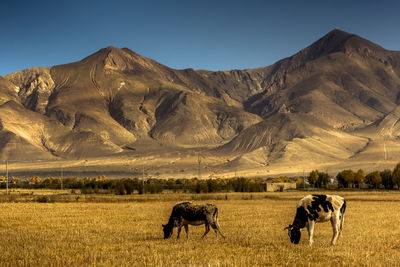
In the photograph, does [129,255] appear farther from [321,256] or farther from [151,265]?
[321,256]

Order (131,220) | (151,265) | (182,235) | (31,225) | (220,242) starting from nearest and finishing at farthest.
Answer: (151,265)
(220,242)
(182,235)
(31,225)
(131,220)

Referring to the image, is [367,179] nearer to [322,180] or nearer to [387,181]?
[387,181]

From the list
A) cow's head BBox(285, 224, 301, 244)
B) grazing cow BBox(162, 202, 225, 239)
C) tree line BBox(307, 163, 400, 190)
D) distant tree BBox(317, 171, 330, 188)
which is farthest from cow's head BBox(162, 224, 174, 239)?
distant tree BBox(317, 171, 330, 188)

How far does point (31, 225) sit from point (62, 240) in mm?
8409

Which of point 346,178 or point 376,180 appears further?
point 346,178

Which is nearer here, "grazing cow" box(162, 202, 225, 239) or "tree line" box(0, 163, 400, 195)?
"grazing cow" box(162, 202, 225, 239)

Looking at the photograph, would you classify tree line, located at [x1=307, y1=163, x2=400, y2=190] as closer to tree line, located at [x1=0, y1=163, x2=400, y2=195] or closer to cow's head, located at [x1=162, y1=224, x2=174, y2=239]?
tree line, located at [x1=0, y1=163, x2=400, y2=195]

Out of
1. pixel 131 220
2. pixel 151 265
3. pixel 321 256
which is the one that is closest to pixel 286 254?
pixel 321 256

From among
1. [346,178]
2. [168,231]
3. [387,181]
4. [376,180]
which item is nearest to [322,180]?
[346,178]

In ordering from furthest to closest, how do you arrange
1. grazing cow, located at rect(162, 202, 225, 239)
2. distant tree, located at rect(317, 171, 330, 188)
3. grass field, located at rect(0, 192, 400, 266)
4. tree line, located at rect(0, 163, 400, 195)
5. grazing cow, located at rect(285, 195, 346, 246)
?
distant tree, located at rect(317, 171, 330, 188) → tree line, located at rect(0, 163, 400, 195) → grazing cow, located at rect(162, 202, 225, 239) → grazing cow, located at rect(285, 195, 346, 246) → grass field, located at rect(0, 192, 400, 266)

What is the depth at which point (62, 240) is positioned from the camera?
828 inches

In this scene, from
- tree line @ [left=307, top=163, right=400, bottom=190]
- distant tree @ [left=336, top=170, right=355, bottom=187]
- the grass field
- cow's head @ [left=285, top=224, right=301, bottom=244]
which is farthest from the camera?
distant tree @ [left=336, top=170, right=355, bottom=187]

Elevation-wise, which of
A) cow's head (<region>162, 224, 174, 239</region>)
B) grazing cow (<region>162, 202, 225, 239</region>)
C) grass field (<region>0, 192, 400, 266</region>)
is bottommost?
grass field (<region>0, 192, 400, 266</region>)

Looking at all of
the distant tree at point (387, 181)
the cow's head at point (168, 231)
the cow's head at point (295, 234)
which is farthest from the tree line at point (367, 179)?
the cow's head at point (168, 231)
